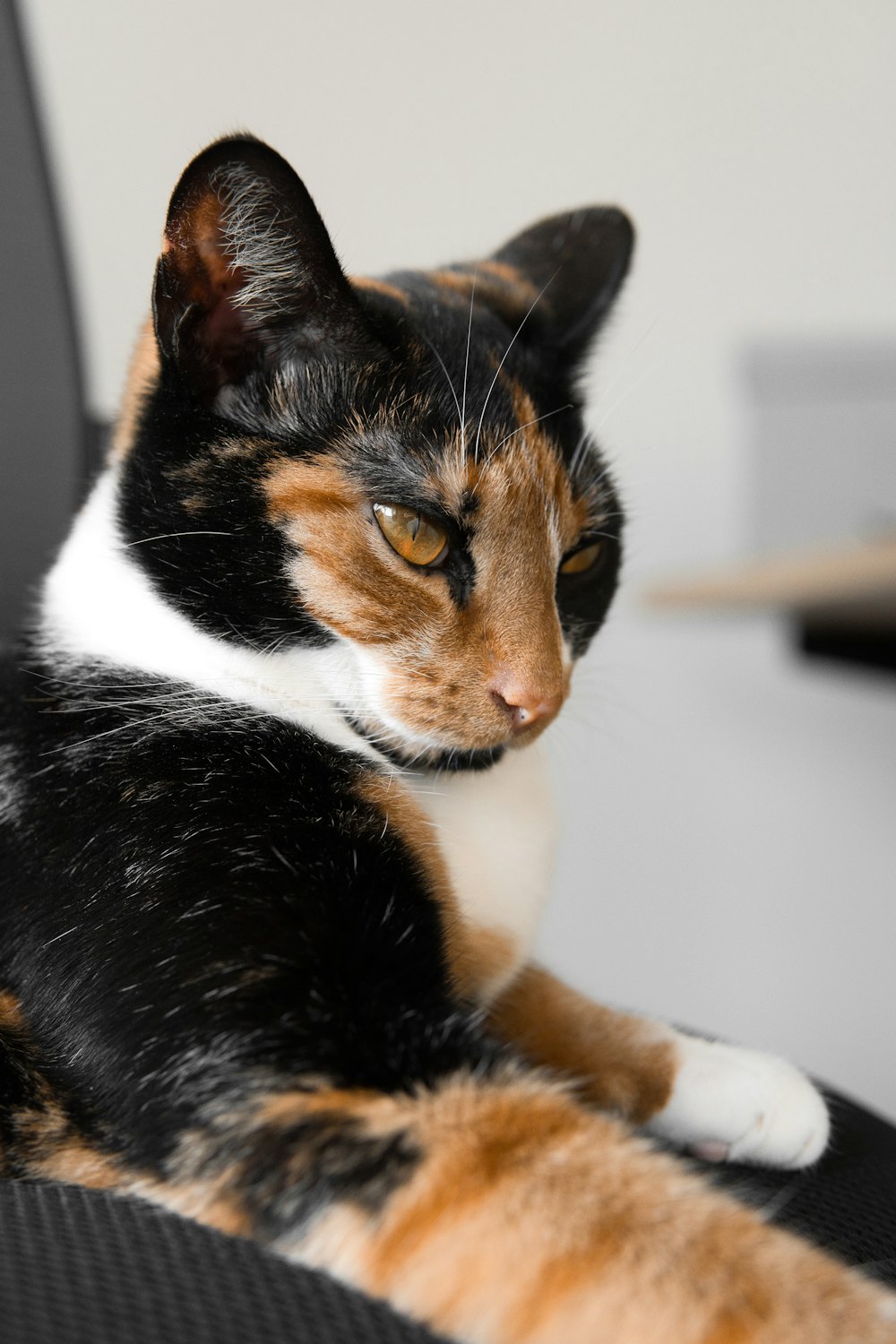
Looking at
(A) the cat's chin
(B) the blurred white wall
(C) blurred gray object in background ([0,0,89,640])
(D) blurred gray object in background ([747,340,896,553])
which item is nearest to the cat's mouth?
(A) the cat's chin

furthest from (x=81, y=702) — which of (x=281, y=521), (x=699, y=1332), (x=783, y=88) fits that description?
(x=783, y=88)

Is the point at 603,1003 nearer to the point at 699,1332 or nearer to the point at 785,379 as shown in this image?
the point at 699,1332

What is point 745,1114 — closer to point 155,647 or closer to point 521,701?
point 521,701

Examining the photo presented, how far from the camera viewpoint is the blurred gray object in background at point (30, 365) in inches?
36.3

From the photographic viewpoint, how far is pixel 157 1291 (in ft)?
1.46

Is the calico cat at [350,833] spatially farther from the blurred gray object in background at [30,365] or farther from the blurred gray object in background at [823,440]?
the blurred gray object in background at [823,440]

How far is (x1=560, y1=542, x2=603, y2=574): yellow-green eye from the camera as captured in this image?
78 cm

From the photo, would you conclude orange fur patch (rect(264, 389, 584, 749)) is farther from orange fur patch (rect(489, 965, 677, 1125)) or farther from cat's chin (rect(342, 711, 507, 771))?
Result: orange fur patch (rect(489, 965, 677, 1125))

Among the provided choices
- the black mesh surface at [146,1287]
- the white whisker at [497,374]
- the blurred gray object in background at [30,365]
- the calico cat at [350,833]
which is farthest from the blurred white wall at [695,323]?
the black mesh surface at [146,1287]

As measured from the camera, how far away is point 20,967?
0.59m

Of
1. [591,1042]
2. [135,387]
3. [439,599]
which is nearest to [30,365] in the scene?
[135,387]

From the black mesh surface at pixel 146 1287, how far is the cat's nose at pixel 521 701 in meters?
0.32

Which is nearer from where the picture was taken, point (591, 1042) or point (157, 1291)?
point (157, 1291)

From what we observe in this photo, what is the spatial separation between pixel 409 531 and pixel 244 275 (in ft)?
0.57
